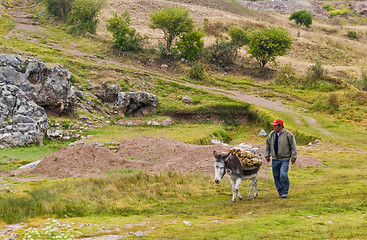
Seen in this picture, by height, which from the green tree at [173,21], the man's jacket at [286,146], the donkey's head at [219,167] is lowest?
the donkey's head at [219,167]

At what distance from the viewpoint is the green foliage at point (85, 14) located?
62.1 m

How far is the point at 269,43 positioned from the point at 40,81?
37.4 metres

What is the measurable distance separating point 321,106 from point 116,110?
988 inches

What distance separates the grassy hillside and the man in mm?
629

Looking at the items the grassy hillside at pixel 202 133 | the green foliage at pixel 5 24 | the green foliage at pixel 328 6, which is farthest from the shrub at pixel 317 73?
the green foliage at pixel 328 6

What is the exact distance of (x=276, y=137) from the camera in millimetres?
12391

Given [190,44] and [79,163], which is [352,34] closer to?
[190,44]

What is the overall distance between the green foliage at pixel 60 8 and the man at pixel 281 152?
67.3m

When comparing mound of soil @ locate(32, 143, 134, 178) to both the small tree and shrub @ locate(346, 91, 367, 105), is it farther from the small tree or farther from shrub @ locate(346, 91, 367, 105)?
the small tree

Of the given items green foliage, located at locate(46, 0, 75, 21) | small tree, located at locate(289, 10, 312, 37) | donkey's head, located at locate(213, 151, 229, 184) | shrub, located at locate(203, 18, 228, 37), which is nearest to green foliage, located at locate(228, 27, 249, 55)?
shrub, located at locate(203, 18, 228, 37)

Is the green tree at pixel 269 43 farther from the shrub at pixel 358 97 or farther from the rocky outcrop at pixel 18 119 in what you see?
the rocky outcrop at pixel 18 119

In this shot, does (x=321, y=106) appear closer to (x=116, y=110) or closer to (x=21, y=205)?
(x=116, y=110)

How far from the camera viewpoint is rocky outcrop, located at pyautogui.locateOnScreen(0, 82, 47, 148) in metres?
27.0

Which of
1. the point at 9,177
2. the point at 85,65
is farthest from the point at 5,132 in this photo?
the point at 85,65
